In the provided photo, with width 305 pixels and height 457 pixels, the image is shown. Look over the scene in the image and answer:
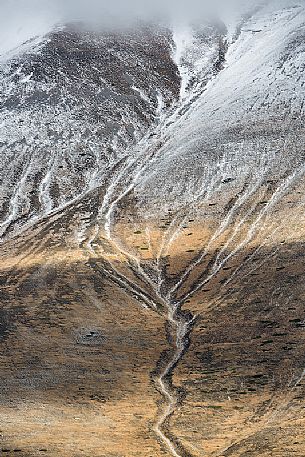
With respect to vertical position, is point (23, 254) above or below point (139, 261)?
above

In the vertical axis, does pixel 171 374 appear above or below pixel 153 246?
below

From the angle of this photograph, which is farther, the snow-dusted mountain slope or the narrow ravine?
the snow-dusted mountain slope

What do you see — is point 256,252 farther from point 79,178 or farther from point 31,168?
point 31,168

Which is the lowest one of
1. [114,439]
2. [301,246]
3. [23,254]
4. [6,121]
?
[301,246]

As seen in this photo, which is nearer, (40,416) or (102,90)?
(40,416)

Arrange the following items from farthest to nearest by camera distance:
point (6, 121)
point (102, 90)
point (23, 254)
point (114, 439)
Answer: point (102, 90) → point (6, 121) → point (23, 254) → point (114, 439)

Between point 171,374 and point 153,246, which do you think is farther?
point 153,246

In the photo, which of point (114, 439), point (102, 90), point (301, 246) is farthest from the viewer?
point (102, 90)

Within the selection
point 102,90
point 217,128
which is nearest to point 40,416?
point 217,128

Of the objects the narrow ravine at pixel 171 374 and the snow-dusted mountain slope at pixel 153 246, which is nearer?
the narrow ravine at pixel 171 374

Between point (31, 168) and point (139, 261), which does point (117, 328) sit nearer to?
point (139, 261)
